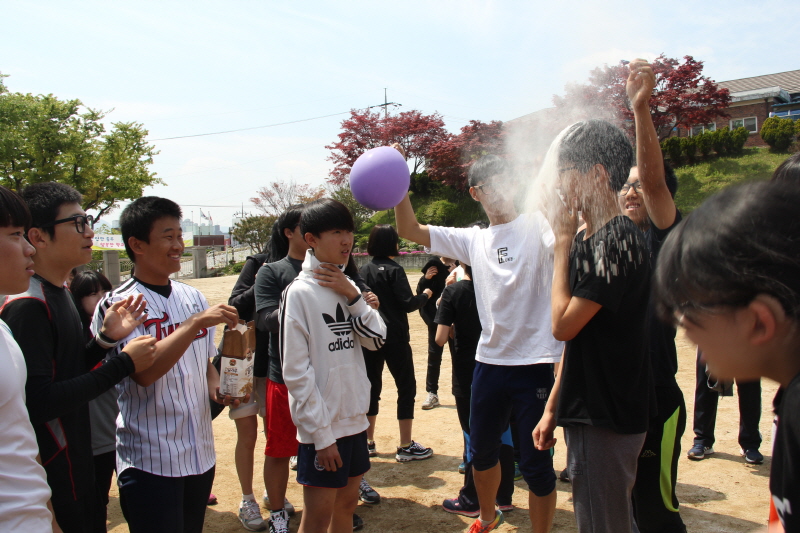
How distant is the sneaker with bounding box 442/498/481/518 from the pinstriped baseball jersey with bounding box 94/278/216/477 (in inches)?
75.6

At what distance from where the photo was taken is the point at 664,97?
14.2 m

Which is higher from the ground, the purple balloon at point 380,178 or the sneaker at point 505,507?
the purple balloon at point 380,178

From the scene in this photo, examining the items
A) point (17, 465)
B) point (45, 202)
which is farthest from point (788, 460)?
point (45, 202)

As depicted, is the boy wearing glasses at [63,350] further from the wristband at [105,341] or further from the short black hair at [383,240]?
the short black hair at [383,240]

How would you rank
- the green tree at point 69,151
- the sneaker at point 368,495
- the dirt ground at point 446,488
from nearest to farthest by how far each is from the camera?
1. the dirt ground at point 446,488
2. the sneaker at point 368,495
3. the green tree at point 69,151

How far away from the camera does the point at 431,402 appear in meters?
6.06

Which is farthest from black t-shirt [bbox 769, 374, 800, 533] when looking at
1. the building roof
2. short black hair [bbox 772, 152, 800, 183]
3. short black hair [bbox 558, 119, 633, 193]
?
the building roof

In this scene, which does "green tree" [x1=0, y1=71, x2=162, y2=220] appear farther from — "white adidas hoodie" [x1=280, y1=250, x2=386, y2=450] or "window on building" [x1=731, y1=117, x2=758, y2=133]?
"window on building" [x1=731, y1=117, x2=758, y2=133]

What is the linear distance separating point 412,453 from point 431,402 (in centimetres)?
145

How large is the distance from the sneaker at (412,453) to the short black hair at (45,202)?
333 centimetres

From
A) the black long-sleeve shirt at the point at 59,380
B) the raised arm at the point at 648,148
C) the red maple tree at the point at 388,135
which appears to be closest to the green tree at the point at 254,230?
the red maple tree at the point at 388,135

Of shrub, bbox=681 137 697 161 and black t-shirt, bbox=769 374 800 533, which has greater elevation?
shrub, bbox=681 137 697 161

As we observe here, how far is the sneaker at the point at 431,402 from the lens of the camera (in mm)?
6020

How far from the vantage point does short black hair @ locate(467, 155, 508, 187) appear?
10.4 ft
